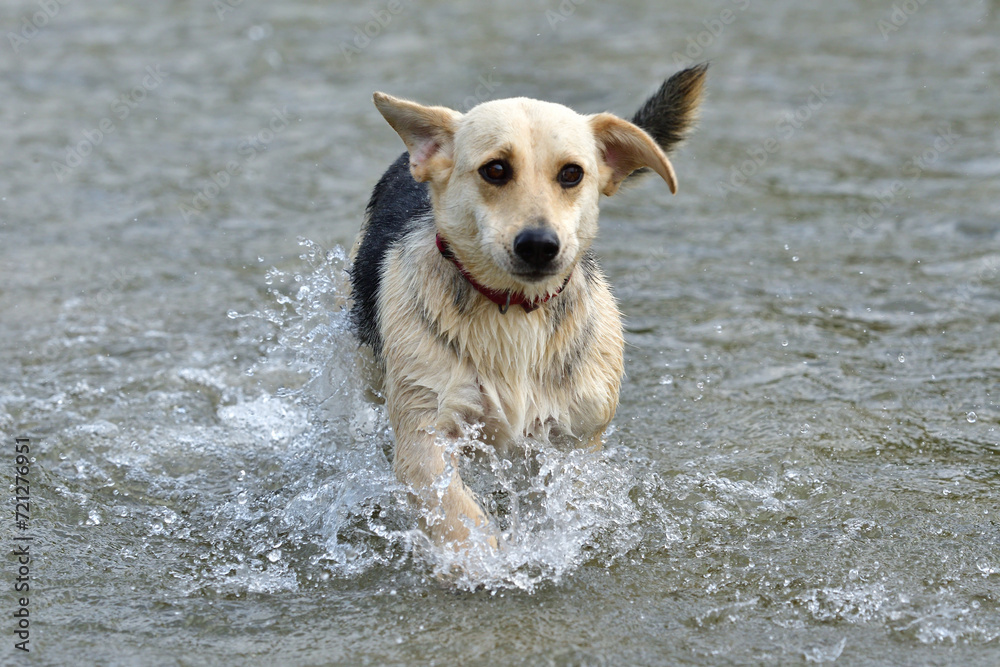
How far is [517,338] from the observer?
14.2ft

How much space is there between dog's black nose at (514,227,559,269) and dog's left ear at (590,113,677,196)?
58 centimetres

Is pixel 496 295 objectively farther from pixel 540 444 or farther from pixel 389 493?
pixel 389 493

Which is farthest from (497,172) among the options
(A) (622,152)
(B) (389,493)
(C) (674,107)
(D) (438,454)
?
(B) (389,493)

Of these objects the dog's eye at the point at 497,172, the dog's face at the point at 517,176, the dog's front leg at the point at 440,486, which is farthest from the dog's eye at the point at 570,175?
the dog's front leg at the point at 440,486

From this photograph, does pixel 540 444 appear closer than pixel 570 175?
No

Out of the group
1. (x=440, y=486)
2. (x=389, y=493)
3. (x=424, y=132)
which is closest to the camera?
(x=440, y=486)

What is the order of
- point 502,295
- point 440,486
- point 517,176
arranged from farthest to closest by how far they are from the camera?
point 502,295 → point 440,486 → point 517,176

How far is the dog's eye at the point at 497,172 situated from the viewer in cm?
407

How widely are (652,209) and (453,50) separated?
196 inches

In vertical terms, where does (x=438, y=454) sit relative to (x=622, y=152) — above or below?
below

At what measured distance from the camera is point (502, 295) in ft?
14.0

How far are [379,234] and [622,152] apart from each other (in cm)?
135

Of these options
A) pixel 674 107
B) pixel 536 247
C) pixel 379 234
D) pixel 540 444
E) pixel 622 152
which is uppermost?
→ pixel 674 107

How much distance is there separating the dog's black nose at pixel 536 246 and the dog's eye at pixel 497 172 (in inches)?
11.6
